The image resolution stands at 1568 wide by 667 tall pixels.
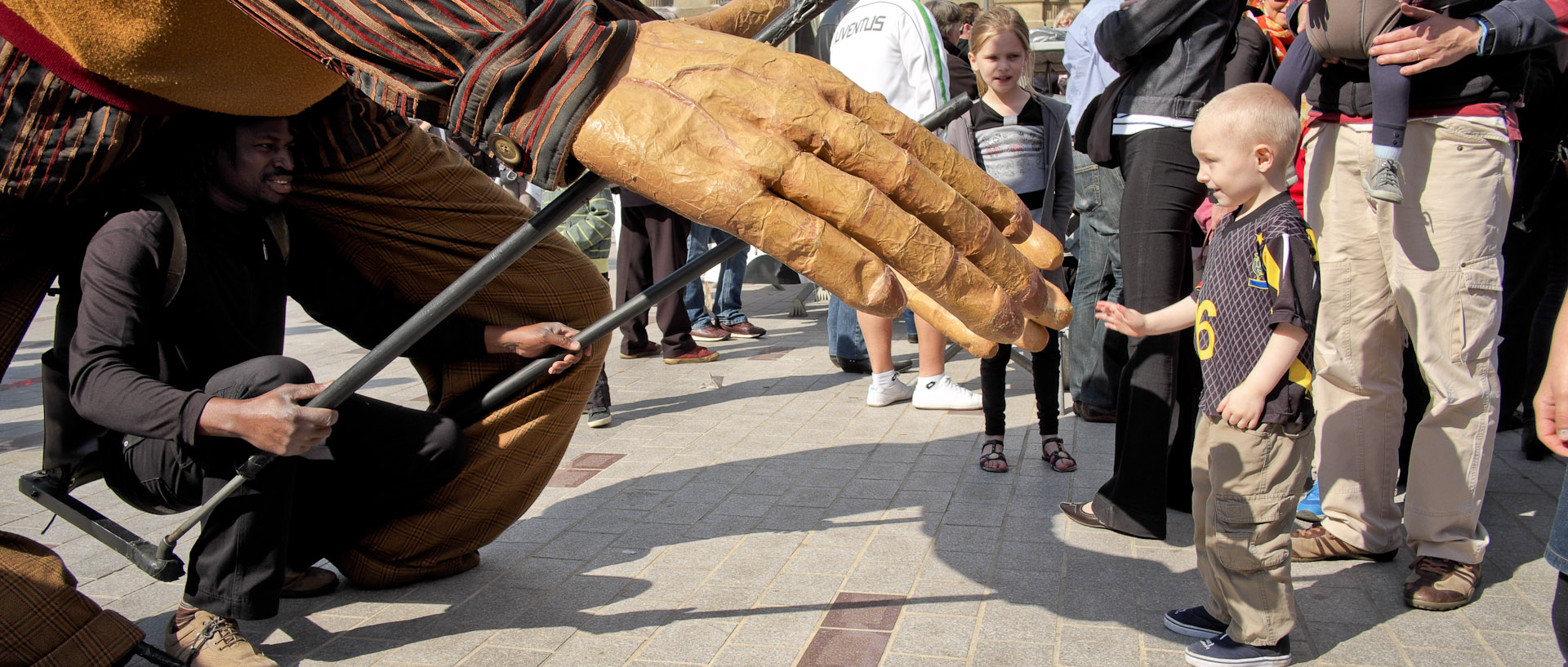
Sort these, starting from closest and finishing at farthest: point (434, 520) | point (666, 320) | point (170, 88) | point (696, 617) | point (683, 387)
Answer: point (170, 88) < point (696, 617) < point (434, 520) < point (683, 387) < point (666, 320)

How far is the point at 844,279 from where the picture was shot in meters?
1.63

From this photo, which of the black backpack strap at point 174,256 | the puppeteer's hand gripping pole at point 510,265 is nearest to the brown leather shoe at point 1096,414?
the puppeteer's hand gripping pole at point 510,265

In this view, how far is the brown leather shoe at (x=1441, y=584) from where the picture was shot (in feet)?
9.18

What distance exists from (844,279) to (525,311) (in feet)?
5.77

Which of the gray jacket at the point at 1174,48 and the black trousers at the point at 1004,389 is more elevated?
the gray jacket at the point at 1174,48

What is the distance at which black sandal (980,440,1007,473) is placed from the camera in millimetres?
4141

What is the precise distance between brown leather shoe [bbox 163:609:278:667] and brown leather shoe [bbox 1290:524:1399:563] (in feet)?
9.45

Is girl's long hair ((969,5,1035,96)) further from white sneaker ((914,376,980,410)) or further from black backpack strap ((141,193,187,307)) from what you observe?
black backpack strap ((141,193,187,307))

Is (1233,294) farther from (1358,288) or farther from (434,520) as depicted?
(434,520)

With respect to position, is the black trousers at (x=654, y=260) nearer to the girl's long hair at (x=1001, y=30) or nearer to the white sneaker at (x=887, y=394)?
the white sneaker at (x=887, y=394)

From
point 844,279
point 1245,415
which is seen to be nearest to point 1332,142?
point 1245,415

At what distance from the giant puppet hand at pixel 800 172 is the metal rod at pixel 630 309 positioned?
0.96 feet

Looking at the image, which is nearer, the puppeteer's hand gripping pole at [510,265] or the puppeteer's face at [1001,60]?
the puppeteer's hand gripping pole at [510,265]

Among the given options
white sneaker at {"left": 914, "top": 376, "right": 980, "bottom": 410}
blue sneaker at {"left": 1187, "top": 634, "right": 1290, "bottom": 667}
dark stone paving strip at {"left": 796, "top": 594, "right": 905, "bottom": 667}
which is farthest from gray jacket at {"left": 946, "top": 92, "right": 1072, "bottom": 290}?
blue sneaker at {"left": 1187, "top": 634, "right": 1290, "bottom": 667}
